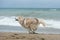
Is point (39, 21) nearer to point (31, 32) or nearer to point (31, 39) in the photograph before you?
point (31, 32)

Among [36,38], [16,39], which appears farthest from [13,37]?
[36,38]

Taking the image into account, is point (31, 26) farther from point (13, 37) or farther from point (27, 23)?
point (13, 37)

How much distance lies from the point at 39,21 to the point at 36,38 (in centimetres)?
104

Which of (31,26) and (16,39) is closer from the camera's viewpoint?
(16,39)

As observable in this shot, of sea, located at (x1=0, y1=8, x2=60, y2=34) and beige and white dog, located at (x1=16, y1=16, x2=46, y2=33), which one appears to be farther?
sea, located at (x1=0, y1=8, x2=60, y2=34)

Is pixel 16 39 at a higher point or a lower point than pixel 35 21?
lower

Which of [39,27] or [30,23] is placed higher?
[30,23]

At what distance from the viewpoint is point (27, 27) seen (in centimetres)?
527

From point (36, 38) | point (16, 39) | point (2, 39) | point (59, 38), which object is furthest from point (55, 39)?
point (2, 39)

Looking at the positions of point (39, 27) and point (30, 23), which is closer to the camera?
point (30, 23)

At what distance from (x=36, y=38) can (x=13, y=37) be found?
521mm

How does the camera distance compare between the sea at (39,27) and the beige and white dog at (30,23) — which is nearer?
the beige and white dog at (30,23)

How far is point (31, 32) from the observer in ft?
17.2

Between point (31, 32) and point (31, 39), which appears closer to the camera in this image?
point (31, 39)
